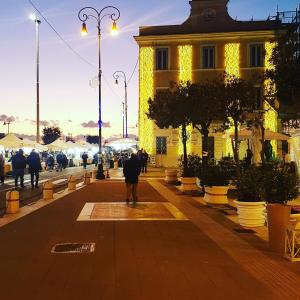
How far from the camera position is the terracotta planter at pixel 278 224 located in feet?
30.4

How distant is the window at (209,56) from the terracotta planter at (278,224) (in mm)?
38802

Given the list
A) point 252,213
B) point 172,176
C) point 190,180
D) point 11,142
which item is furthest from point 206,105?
point 11,142

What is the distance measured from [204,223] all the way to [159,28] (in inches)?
1461

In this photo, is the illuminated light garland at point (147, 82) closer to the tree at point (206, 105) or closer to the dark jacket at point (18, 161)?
the tree at point (206, 105)

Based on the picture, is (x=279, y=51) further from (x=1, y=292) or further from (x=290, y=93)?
(x=1, y=292)

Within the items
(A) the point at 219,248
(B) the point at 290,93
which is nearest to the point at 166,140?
(B) the point at 290,93

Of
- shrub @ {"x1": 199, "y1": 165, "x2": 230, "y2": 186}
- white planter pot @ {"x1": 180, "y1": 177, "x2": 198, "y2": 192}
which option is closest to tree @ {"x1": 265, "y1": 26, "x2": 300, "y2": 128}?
shrub @ {"x1": 199, "y1": 165, "x2": 230, "y2": 186}

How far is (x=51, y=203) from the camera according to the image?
719 inches

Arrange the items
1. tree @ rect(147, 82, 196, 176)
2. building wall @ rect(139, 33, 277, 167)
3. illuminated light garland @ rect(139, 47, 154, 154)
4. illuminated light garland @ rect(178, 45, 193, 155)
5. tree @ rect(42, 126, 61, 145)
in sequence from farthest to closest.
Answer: tree @ rect(42, 126, 61, 145), illuminated light garland @ rect(139, 47, 154, 154), illuminated light garland @ rect(178, 45, 193, 155), building wall @ rect(139, 33, 277, 167), tree @ rect(147, 82, 196, 176)

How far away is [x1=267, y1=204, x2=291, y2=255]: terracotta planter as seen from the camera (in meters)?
9.27

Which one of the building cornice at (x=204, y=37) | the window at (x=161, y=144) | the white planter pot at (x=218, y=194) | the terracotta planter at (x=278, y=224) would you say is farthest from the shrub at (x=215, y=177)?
the building cornice at (x=204, y=37)

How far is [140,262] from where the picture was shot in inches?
331

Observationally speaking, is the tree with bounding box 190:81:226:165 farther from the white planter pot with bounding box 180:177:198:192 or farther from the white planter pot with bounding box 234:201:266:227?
the white planter pot with bounding box 234:201:266:227

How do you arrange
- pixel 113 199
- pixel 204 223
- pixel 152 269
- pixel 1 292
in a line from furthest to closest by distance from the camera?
pixel 113 199 < pixel 204 223 < pixel 152 269 < pixel 1 292
